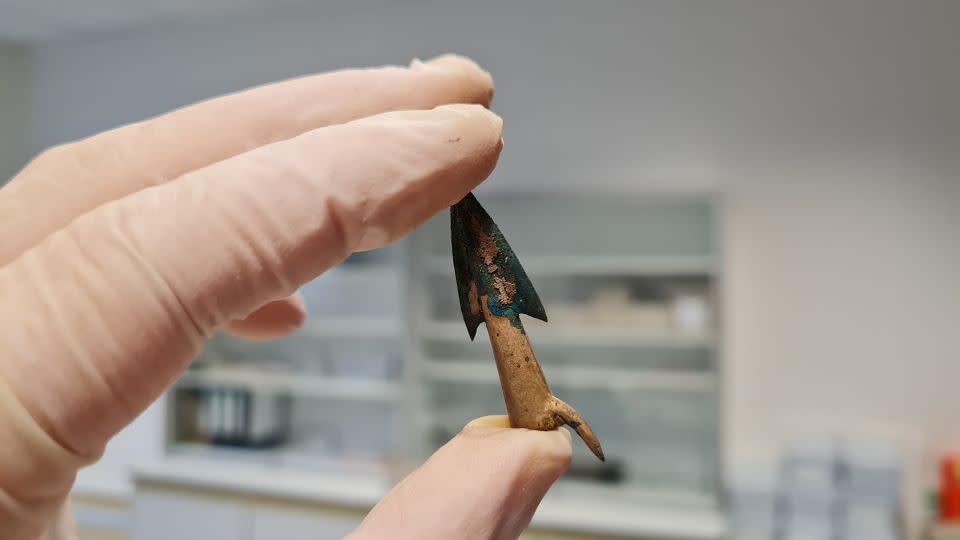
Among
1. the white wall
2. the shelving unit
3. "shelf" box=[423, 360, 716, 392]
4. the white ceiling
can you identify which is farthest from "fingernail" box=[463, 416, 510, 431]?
the white wall

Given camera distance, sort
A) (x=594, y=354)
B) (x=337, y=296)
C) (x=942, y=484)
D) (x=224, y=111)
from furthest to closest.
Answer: (x=337, y=296)
(x=594, y=354)
(x=942, y=484)
(x=224, y=111)

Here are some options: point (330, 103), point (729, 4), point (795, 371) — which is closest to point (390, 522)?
point (330, 103)

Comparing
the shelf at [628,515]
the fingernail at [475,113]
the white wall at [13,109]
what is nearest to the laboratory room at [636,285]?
the shelf at [628,515]

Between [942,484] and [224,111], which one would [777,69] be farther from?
[224,111]

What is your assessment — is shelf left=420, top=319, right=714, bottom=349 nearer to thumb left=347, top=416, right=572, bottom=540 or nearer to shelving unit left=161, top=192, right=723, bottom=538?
shelving unit left=161, top=192, right=723, bottom=538

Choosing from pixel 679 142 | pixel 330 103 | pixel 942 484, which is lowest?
pixel 942 484

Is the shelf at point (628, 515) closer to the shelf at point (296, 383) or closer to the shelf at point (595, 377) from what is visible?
the shelf at point (595, 377)
